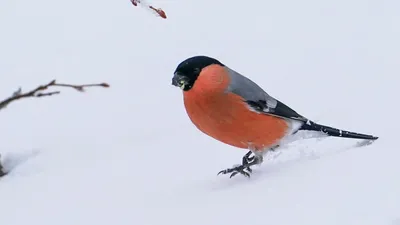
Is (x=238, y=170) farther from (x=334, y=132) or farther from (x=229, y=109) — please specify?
(x=334, y=132)

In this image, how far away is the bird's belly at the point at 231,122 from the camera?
12.6ft

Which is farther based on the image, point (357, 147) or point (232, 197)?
point (357, 147)

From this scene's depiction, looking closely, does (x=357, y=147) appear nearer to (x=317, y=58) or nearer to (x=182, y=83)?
(x=182, y=83)

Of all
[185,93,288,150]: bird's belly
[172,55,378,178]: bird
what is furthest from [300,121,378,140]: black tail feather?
[185,93,288,150]: bird's belly

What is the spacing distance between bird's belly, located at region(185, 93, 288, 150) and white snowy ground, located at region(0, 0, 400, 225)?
17 cm

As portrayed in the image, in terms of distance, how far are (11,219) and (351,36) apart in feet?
14.3

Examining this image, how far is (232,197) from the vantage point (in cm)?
318

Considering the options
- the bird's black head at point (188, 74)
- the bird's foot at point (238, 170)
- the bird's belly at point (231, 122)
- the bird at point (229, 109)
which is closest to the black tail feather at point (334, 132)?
the bird at point (229, 109)

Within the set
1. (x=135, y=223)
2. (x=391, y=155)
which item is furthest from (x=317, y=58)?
(x=135, y=223)

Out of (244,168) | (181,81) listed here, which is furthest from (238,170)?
(181,81)

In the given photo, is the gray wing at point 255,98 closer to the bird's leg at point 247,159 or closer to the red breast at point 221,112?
the red breast at point 221,112

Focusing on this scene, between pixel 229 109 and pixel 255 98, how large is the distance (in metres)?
0.20

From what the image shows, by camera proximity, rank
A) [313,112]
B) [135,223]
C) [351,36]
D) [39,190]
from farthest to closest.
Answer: [351,36] → [313,112] → [39,190] → [135,223]

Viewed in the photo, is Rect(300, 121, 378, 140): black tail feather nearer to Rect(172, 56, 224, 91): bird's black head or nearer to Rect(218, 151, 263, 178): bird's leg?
Rect(218, 151, 263, 178): bird's leg
